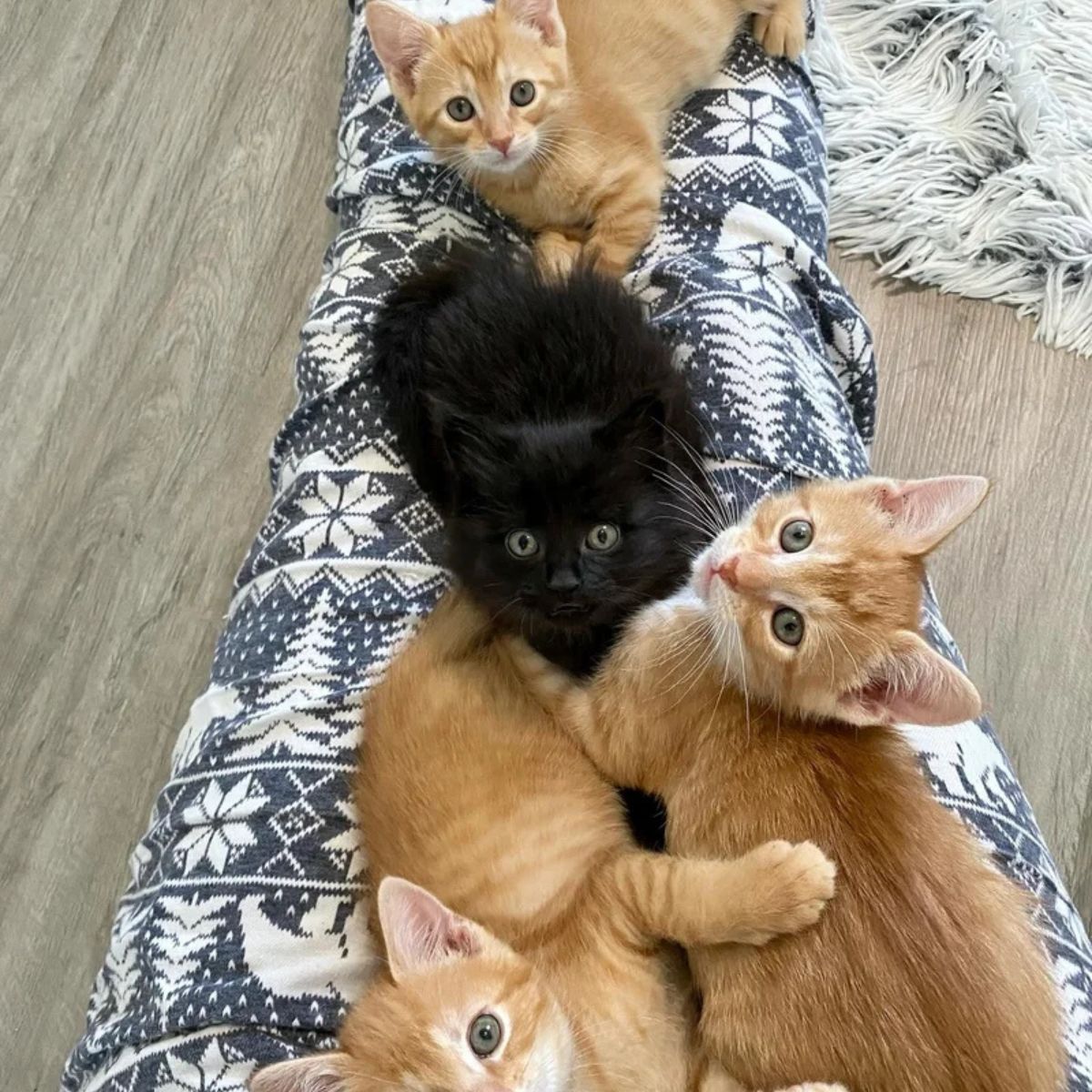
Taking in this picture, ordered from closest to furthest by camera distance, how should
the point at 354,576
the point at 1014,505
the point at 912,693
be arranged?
the point at 912,693 → the point at 354,576 → the point at 1014,505

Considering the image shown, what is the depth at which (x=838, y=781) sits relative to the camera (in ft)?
3.38

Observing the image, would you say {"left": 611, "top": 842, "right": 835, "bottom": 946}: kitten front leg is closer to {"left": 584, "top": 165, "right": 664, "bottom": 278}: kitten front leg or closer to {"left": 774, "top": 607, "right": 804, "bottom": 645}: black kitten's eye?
{"left": 774, "top": 607, "right": 804, "bottom": 645}: black kitten's eye

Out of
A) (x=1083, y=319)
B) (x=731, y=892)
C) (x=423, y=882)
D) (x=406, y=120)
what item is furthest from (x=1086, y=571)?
(x=406, y=120)

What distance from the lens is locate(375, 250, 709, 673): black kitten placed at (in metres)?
1.18

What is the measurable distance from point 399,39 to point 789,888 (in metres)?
1.23

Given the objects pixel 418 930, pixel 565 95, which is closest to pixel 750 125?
pixel 565 95

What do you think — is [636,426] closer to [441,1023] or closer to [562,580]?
[562,580]

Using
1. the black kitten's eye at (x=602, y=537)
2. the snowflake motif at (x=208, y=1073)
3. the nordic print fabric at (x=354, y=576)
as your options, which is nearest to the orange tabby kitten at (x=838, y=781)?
the black kitten's eye at (x=602, y=537)

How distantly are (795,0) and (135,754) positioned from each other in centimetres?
165

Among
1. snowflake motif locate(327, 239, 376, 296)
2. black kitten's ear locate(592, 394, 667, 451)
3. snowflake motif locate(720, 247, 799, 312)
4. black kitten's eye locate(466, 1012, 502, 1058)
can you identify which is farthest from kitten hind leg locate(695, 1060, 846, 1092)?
snowflake motif locate(327, 239, 376, 296)

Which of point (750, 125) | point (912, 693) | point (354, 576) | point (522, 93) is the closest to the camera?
point (912, 693)

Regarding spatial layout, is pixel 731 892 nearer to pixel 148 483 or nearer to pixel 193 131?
pixel 148 483

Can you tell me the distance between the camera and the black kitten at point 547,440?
118 centimetres

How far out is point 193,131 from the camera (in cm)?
198
